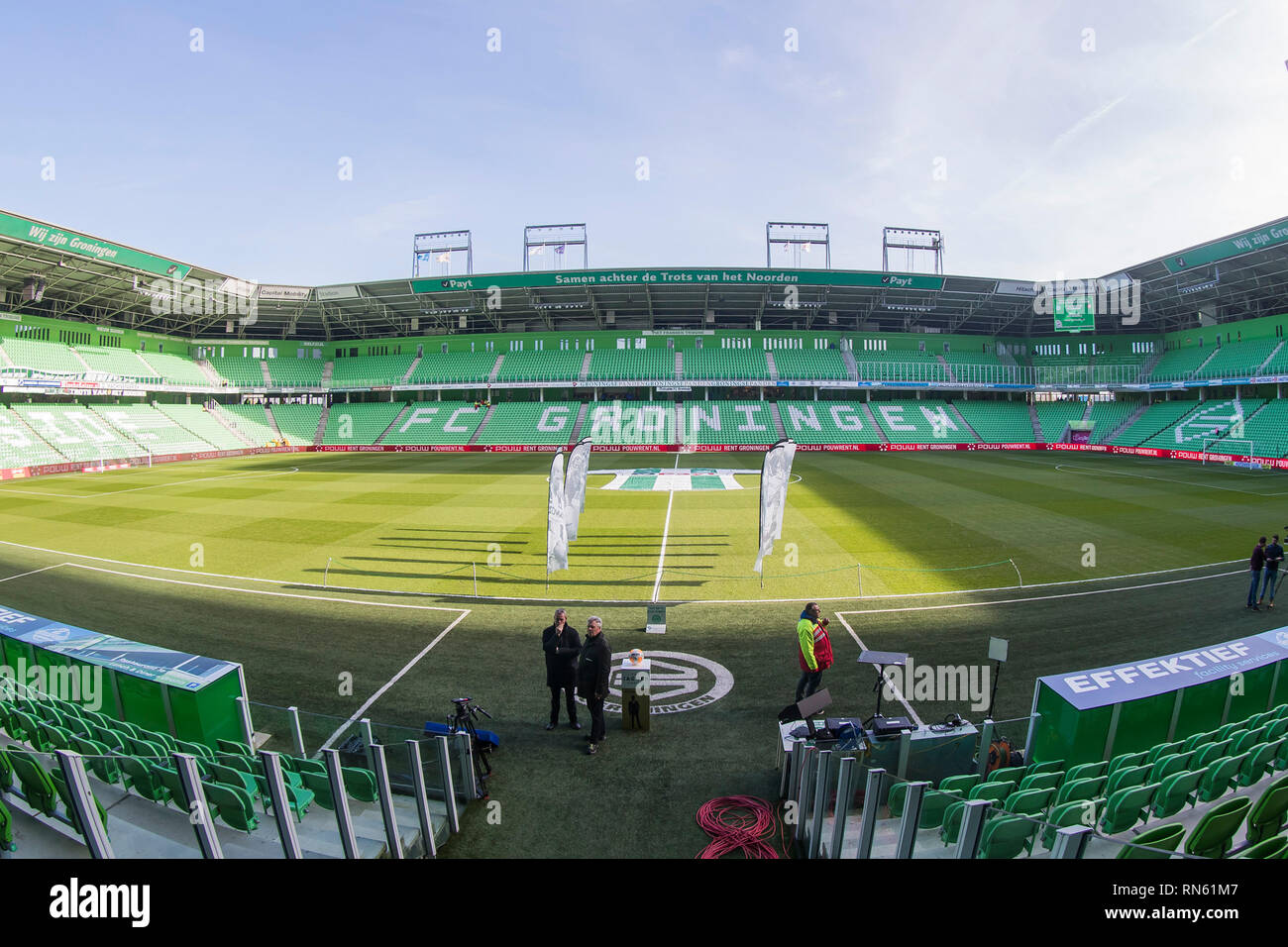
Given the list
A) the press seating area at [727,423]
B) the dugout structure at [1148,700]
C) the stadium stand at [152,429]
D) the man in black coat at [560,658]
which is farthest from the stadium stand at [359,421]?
the dugout structure at [1148,700]

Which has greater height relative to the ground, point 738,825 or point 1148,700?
point 1148,700

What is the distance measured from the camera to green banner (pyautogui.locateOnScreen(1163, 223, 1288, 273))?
4328cm

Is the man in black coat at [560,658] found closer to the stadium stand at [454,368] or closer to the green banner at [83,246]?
the green banner at [83,246]

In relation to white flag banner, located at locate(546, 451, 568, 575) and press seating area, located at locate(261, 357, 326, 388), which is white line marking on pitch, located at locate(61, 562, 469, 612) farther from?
press seating area, located at locate(261, 357, 326, 388)

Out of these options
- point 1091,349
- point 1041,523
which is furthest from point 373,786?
point 1091,349

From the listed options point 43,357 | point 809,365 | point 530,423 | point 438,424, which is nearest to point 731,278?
point 809,365

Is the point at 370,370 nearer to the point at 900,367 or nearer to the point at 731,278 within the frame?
the point at 731,278

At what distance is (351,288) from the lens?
64375 millimetres

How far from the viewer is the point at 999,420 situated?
65125 millimetres

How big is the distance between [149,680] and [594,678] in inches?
226

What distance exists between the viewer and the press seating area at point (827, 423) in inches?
2400

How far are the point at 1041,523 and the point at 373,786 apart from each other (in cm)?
2499
